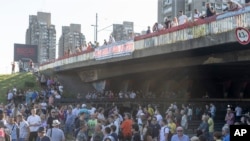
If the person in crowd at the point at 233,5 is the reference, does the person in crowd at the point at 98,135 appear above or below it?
below

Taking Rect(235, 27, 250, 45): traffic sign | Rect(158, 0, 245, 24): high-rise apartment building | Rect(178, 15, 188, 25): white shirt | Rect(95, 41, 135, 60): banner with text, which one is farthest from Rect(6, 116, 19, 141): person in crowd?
Rect(158, 0, 245, 24): high-rise apartment building

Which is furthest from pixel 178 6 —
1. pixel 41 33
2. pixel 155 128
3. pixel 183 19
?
pixel 155 128

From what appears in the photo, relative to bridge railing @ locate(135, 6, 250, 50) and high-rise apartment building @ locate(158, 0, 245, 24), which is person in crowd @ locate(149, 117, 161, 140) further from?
high-rise apartment building @ locate(158, 0, 245, 24)

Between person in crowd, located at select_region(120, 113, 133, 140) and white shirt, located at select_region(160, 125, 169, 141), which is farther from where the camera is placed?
person in crowd, located at select_region(120, 113, 133, 140)

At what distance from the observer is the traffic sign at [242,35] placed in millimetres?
17703

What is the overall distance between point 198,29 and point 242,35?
3324 mm

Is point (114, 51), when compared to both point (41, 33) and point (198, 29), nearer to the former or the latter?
point (198, 29)

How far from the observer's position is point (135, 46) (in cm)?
2758

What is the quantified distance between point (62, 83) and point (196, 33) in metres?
28.2

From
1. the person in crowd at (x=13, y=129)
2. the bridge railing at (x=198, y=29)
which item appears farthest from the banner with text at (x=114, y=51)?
the person in crowd at (x=13, y=129)

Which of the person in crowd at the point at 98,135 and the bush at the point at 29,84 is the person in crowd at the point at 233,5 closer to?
the person in crowd at the point at 98,135

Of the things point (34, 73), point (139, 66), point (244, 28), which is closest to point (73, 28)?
point (34, 73)

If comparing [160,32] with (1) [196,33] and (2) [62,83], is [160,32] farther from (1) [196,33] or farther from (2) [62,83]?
(2) [62,83]

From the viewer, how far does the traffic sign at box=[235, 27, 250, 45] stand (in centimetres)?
1770
